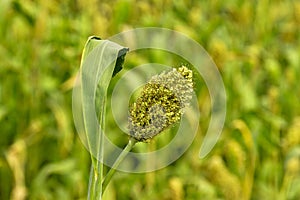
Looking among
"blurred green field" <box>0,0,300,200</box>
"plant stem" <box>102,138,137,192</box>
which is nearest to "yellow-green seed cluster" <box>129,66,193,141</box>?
"plant stem" <box>102,138,137,192</box>

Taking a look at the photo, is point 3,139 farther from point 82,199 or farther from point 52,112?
point 82,199

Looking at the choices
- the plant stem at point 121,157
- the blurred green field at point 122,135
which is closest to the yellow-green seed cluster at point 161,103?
the plant stem at point 121,157

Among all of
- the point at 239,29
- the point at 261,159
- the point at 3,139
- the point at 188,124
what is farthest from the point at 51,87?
the point at 239,29

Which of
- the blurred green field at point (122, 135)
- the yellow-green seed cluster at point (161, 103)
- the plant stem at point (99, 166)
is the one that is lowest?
the plant stem at point (99, 166)

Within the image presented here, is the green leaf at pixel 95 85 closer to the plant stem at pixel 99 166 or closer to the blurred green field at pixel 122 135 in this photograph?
the plant stem at pixel 99 166

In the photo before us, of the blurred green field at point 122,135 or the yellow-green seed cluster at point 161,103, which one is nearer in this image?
the yellow-green seed cluster at point 161,103

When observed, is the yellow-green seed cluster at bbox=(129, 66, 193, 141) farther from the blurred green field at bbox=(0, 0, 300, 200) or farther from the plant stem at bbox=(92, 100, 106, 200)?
the blurred green field at bbox=(0, 0, 300, 200)
